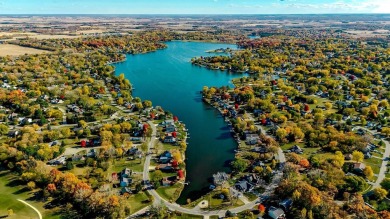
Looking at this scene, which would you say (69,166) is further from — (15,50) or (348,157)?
(15,50)

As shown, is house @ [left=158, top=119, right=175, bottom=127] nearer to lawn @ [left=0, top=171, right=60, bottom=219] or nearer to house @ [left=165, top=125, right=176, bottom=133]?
house @ [left=165, top=125, right=176, bottom=133]

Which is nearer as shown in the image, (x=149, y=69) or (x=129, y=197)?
(x=129, y=197)

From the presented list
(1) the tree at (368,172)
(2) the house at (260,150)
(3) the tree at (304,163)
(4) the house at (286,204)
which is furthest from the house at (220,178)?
(1) the tree at (368,172)

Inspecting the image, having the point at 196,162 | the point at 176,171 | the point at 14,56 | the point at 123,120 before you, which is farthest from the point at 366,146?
the point at 14,56

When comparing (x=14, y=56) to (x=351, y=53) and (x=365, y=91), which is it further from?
(x=351, y=53)

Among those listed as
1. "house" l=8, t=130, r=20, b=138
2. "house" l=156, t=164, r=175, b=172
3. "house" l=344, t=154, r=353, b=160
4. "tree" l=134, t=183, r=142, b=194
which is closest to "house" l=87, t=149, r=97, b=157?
"house" l=156, t=164, r=175, b=172
